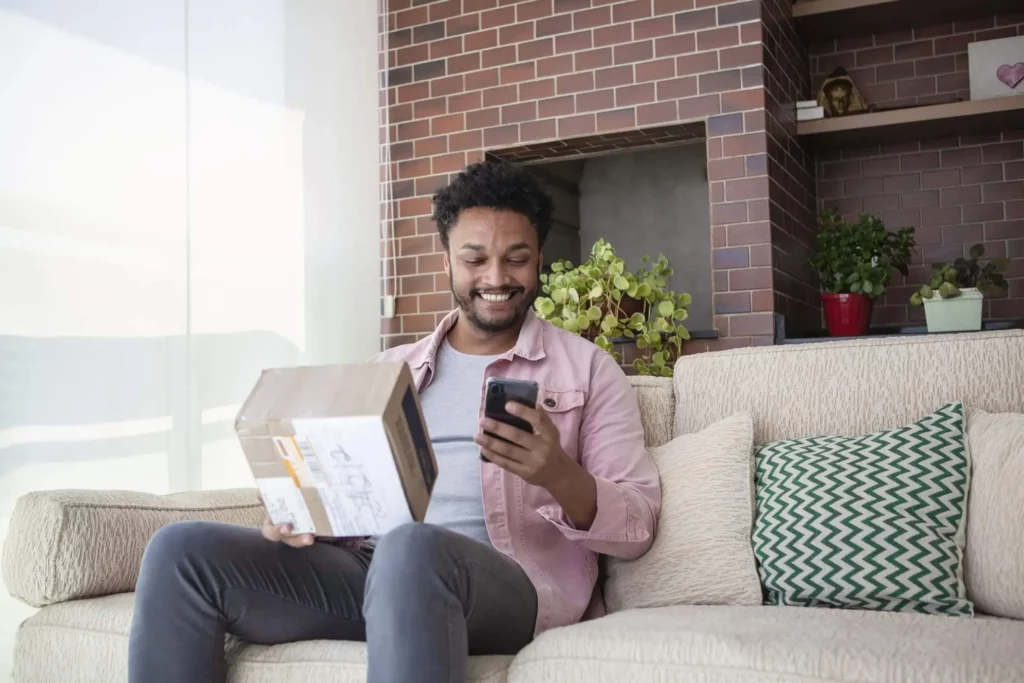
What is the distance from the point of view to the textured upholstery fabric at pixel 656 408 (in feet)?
6.36

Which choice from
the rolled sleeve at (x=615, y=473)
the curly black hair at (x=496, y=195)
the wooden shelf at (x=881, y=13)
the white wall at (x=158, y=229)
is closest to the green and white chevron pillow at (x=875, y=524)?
the rolled sleeve at (x=615, y=473)

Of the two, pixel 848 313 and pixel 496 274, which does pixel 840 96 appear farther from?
pixel 496 274

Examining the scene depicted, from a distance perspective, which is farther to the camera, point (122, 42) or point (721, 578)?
point (122, 42)

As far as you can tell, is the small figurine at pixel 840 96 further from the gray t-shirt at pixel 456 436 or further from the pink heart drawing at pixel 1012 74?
the gray t-shirt at pixel 456 436

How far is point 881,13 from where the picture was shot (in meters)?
3.51

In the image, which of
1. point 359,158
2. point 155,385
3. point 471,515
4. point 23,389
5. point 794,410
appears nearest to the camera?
point 471,515

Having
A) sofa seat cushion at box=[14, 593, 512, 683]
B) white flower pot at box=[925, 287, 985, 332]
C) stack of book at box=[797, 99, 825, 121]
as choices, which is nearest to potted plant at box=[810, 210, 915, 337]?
white flower pot at box=[925, 287, 985, 332]

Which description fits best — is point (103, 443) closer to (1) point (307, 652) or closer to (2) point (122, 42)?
(2) point (122, 42)

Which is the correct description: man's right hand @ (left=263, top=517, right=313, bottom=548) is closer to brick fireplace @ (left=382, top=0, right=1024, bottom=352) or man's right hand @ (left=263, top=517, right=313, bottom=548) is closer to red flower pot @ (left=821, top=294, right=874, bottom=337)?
brick fireplace @ (left=382, top=0, right=1024, bottom=352)

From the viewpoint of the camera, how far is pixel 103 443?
7.80 ft

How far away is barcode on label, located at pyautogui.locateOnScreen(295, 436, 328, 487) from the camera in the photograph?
122cm

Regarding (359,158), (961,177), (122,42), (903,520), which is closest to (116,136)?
(122,42)

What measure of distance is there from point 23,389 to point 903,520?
1824 millimetres

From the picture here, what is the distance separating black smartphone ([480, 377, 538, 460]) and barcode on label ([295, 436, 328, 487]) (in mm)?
261
